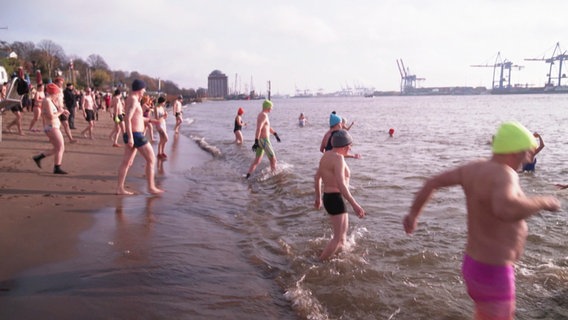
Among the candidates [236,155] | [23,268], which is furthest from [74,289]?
[236,155]

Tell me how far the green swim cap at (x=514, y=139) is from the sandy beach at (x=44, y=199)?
4.30 meters

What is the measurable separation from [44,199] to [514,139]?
6.84m

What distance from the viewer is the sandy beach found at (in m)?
4.58

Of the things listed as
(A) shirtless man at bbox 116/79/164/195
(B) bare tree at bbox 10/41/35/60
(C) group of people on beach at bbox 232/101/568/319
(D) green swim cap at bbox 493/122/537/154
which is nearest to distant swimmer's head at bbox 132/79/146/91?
(A) shirtless man at bbox 116/79/164/195

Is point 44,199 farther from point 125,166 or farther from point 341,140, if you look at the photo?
point 341,140

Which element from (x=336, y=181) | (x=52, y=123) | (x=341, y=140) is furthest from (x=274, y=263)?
(x=52, y=123)

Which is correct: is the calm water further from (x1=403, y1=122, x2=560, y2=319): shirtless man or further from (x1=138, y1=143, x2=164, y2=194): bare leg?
(x1=403, y1=122, x2=560, y2=319): shirtless man

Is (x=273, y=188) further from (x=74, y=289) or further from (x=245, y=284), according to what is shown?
(x=74, y=289)

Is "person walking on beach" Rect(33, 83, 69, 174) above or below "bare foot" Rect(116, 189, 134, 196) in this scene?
above

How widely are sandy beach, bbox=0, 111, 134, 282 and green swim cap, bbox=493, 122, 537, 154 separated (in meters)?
4.30

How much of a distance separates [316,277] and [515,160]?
8.56ft

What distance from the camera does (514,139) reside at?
2.62 meters

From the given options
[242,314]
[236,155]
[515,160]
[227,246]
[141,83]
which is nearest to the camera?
[515,160]

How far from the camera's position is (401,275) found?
4.72m
